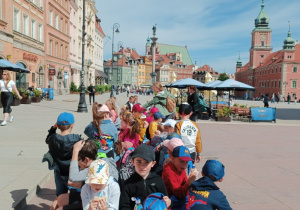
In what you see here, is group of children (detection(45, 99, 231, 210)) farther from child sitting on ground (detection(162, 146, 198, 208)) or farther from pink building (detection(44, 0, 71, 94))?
pink building (detection(44, 0, 71, 94))

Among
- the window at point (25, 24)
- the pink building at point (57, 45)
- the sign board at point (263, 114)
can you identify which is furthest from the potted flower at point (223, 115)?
the pink building at point (57, 45)

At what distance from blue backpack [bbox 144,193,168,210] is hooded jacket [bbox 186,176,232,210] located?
0.82 feet

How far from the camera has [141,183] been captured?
2832mm

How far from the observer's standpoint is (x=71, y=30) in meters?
43.4

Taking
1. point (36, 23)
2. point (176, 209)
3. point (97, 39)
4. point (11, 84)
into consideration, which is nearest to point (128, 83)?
point (97, 39)

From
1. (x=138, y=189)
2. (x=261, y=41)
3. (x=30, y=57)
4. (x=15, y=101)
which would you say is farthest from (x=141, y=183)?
(x=261, y=41)

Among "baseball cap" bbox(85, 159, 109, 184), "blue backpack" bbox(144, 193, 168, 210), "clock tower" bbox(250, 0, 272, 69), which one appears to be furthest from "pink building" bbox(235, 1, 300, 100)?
"baseball cap" bbox(85, 159, 109, 184)

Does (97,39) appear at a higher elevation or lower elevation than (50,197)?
higher

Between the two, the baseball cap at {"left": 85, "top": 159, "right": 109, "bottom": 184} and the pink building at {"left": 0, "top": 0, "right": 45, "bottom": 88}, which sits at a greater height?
the pink building at {"left": 0, "top": 0, "right": 45, "bottom": 88}

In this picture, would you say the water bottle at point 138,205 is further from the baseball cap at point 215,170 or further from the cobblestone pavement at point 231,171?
the cobblestone pavement at point 231,171

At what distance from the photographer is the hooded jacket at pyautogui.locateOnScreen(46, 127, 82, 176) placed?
335cm

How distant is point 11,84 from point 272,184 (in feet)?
30.7

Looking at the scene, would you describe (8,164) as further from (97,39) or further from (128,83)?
(128,83)

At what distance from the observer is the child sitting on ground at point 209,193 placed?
2.64 meters
